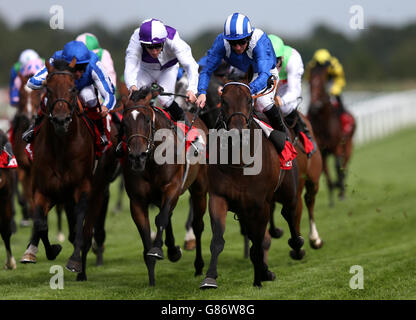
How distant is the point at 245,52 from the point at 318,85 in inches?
269

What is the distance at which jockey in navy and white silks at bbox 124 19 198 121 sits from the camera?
802 cm

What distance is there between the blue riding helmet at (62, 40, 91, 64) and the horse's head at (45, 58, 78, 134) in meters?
0.30

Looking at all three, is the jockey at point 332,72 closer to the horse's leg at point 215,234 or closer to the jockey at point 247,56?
the jockey at point 247,56

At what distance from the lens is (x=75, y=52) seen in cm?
784

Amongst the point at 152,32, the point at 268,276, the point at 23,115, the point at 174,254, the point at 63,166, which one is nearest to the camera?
the point at 63,166

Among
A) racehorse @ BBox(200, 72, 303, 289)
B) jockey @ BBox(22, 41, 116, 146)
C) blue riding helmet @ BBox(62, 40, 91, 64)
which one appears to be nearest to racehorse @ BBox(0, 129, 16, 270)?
jockey @ BBox(22, 41, 116, 146)

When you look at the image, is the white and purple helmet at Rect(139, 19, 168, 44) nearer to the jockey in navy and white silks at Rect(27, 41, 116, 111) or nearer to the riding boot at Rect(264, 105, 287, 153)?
the jockey in navy and white silks at Rect(27, 41, 116, 111)

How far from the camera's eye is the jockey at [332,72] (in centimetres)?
1456

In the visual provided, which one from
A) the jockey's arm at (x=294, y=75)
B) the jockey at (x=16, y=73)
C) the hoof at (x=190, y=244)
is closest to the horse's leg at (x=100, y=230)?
the hoof at (x=190, y=244)

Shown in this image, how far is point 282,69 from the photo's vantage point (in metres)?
9.45

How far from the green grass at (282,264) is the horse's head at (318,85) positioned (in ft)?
6.22

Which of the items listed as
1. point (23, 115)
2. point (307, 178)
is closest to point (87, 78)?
point (307, 178)

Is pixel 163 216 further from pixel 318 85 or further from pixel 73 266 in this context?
pixel 318 85
